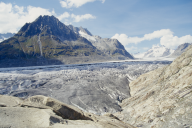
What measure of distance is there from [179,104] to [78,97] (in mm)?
30334

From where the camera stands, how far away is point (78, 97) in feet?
137

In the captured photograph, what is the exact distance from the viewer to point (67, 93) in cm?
4466

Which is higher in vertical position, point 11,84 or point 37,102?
point 37,102

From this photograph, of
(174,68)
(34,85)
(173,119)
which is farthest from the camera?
(34,85)

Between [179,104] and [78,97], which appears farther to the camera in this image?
[78,97]

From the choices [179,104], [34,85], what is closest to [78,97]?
[34,85]

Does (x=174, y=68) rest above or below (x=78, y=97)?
above

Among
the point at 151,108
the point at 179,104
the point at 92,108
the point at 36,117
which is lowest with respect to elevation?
the point at 92,108

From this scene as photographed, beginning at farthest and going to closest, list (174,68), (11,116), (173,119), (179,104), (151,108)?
1. (174,68)
2. (151,108)
3. (179,104)
4. (173,119)
5. (11,116)

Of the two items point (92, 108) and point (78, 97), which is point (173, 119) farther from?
point (78, 97)

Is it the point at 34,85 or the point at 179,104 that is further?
the point at 34,85

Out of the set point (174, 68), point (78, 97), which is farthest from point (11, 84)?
point (174, 68)

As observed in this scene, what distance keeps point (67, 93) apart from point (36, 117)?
3704 cm

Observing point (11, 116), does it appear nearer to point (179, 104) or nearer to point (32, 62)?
point (179, 104)
